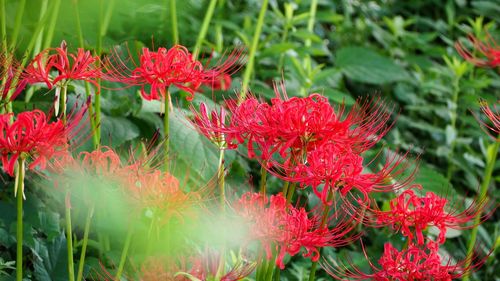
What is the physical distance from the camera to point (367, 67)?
286 centimetres

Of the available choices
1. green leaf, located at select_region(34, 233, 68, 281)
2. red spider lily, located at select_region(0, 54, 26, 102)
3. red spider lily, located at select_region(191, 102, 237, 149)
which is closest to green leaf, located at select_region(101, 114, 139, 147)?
green leaf, located at select_region(34, 233, 68, 281)

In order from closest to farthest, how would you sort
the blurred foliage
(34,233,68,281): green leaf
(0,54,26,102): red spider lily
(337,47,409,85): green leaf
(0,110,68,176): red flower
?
(0,110,68,176): red flower < (0,54,26,102): red spider lily < (34,233,68,281): green leaf < the blurred foliage < (337,47,409,85): green leaf

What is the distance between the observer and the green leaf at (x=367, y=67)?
280cm

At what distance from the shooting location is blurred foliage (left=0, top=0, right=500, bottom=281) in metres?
1.72

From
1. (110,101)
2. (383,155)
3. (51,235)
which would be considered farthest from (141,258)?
(383,155)

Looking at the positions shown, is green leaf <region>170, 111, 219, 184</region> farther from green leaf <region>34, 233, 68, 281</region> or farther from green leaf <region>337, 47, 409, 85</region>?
green leaf <region>337, 47, 409, 85</region>

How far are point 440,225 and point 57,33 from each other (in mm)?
1078

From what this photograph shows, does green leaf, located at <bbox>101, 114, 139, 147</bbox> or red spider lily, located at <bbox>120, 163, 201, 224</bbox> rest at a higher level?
red spider lily, located at <bbox>120, 163, 201, 224</bbox>

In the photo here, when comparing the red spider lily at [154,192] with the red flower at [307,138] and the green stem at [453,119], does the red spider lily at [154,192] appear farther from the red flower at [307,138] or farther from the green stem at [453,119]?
the green stem at [453,119]

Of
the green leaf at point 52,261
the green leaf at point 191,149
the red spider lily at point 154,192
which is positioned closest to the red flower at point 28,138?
the red spider lily at point 154,192

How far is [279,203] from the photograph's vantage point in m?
1.22

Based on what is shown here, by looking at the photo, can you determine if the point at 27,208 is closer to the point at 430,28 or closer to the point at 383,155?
the point at 383,155

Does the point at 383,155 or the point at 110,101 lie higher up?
the point at 110,101

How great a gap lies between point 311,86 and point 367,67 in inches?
13.4
